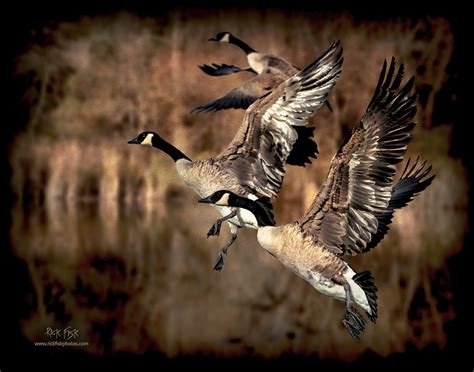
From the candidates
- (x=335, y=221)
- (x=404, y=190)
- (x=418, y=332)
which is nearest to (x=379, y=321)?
(x=418, y=332)

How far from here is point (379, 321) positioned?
4.40 m

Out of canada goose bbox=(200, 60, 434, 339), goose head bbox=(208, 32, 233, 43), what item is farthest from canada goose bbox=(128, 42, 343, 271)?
goose head bbox=(208, 32, 233, 43)

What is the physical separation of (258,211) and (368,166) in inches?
20.6

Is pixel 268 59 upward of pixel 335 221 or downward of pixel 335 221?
upward

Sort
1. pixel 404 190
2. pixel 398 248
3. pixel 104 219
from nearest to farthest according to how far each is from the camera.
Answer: pixel 404 190, pixel 398 248, pixel 104 219

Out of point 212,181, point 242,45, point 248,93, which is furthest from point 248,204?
point 242,45

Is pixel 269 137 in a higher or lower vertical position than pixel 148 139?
higher

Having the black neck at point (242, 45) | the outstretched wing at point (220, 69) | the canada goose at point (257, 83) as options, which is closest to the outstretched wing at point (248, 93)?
the canada goose at point (257, 83)

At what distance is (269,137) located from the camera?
13.6 ft

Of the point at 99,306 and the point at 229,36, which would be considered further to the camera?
the point at 229,36

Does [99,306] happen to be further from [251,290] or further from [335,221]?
[335,221]

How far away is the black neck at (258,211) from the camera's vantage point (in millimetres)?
3633

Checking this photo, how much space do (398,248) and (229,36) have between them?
1.79 m

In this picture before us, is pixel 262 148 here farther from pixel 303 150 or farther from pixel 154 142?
pixel 154 142
